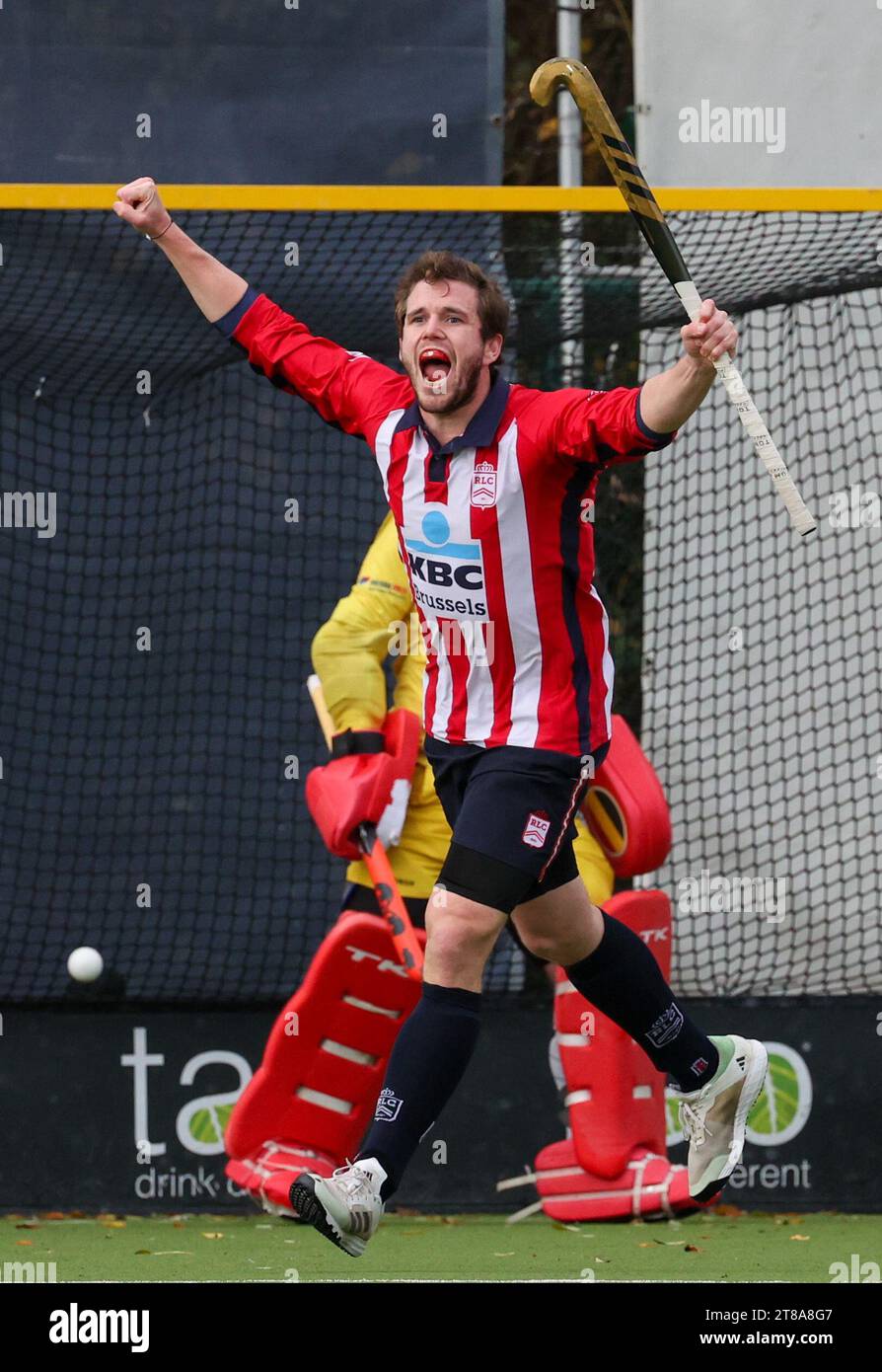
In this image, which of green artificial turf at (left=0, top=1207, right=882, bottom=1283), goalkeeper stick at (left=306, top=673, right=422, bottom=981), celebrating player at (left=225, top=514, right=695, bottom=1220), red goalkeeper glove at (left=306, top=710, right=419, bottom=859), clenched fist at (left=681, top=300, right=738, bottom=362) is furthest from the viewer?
celebrating player at (left=225, top=514, right=695, bottom=1220)

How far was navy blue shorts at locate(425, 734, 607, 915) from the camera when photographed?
3754mm

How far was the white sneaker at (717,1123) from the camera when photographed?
13.7 feet

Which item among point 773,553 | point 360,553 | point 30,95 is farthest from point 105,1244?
point 30,95

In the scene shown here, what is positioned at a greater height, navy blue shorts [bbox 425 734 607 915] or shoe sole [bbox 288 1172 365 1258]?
navy blue shorts [bbox 425 734 607 915]

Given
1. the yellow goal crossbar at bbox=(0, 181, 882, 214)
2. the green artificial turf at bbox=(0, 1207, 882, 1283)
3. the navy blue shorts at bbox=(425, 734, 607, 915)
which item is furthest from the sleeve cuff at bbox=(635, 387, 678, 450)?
the yellow goal crossbar at bbox=(0, 181, 882, 214)

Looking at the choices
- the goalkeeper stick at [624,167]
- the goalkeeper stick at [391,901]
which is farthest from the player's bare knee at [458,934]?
the goalkeeper stick at [391,901]

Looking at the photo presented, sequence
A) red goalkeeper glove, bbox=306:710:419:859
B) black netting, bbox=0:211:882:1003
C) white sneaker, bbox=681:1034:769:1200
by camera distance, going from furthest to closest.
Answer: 1. black netting, bbox=0:211:882:1003
2. red goalkeeper glove, bbox=306:710:419:859
3. white sneaker, bbox=681:1034:769:1200

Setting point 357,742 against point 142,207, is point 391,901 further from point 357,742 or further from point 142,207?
point 142,207

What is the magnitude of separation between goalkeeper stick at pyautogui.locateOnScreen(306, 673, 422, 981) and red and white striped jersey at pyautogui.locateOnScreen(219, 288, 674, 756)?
121 centimetres

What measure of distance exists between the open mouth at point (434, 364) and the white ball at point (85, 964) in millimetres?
2459

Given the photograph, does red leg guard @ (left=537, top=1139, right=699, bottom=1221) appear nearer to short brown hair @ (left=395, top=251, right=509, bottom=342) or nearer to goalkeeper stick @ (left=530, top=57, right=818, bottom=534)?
goalkeeper stick @ (left=530, top=57, right=818, bottom=534)

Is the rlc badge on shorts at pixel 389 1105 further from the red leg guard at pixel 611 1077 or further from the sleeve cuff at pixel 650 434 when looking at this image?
the red leg guard at pixel 611 1077

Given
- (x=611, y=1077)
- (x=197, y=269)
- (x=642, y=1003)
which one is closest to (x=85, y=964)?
(x=611, y=1077)

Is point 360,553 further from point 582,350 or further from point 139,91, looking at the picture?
point 139,91
